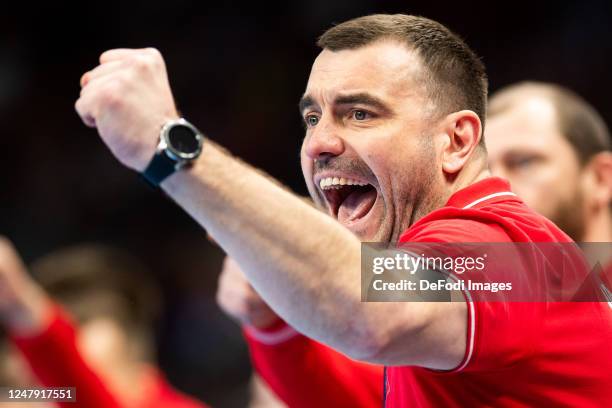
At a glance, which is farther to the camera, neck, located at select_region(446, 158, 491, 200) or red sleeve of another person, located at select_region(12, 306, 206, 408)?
red sleeve of another person, located at select_region(12, 306, 206, 408)

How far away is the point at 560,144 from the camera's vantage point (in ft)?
12.0

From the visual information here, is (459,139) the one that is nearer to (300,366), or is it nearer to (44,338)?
(300,366)

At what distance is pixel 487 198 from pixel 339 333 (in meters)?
0.68

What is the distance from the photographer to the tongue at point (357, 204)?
2.19 m

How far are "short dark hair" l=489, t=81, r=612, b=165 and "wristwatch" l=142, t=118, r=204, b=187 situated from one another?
8.02 ft

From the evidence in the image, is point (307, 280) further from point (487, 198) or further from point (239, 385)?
point (239, 385)

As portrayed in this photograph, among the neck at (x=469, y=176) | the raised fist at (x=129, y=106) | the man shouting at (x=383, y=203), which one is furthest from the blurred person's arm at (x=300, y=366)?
the raised fist at (x=129, y=106)

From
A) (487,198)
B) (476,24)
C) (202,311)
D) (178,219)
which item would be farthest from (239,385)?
(487,198)

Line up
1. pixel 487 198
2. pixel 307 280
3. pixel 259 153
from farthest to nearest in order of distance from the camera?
pixel 259 153, pixel 487 198, pixel 307 280

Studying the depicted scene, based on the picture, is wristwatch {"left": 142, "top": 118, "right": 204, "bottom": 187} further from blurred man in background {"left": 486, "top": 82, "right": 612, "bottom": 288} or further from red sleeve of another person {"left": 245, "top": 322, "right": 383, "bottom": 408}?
blurred man in background {"left": 486, "top": 82, "right": 612, "bottom": 288}

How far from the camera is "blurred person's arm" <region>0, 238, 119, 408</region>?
3.79m

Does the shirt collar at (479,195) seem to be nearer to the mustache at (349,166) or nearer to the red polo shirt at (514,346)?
the red polo shirt at (514,346)

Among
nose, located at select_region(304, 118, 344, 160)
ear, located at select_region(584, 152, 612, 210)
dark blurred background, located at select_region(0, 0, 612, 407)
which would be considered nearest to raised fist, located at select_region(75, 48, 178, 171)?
nose, located at select_region(304, 118, 344, 160)

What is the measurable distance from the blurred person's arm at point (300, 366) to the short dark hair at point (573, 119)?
142 cm
